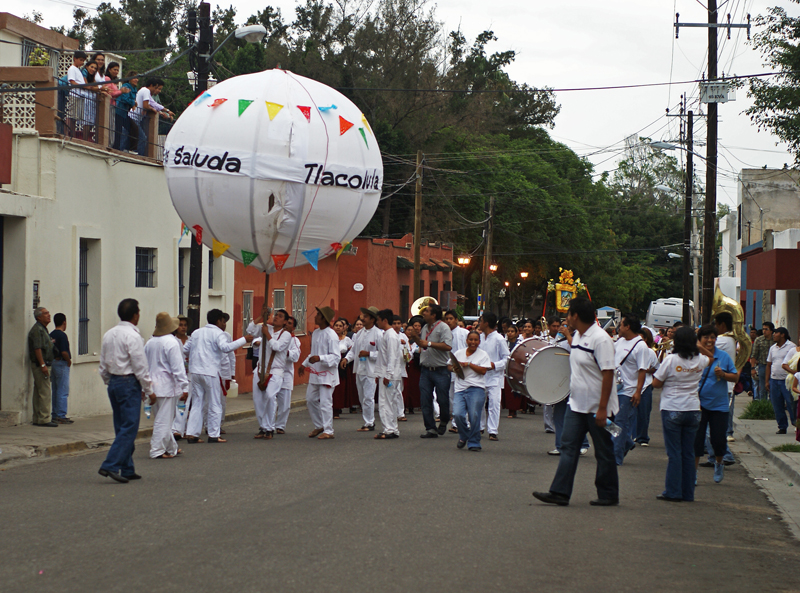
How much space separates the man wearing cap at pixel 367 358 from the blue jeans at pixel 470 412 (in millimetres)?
2073

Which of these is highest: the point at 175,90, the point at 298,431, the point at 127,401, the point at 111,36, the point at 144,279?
the point at 111,36

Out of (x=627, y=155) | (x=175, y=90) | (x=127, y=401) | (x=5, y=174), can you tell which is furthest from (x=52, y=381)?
(x=627, y=155)

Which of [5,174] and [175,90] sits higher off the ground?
[175,90]

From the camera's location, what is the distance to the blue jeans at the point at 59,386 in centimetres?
1467

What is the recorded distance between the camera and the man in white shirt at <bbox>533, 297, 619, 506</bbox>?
8.43m

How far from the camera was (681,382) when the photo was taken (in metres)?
9.18

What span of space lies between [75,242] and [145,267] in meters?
3.04

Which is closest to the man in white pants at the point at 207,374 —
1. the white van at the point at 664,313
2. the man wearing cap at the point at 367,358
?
the man wearing cap at the point at 367,358

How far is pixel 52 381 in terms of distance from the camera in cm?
1468

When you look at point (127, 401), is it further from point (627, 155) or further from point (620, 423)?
point (627, 155)

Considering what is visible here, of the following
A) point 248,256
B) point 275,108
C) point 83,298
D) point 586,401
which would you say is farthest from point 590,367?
point 83,298

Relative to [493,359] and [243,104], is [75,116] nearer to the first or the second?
[243,104]

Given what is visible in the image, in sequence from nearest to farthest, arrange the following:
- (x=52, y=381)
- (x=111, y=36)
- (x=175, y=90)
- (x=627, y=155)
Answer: (x=52, y=381) < (x=175, y=90) < (x=111, y=36) < (x=627, y=155)

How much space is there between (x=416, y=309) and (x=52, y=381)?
1150 cm
